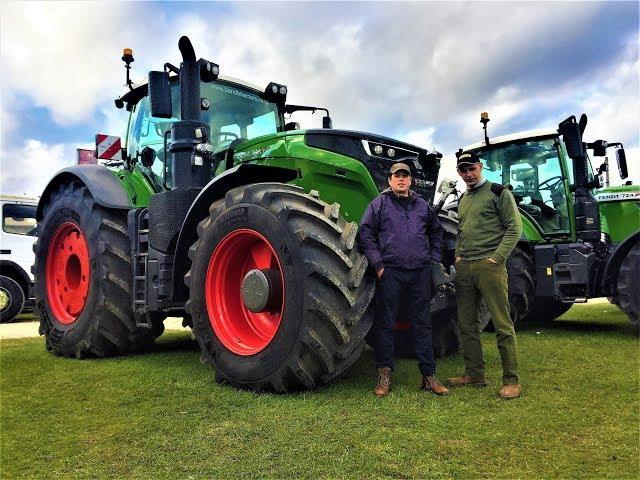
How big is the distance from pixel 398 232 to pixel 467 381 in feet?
4.14

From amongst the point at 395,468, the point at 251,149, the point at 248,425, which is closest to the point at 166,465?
the point at 248,425

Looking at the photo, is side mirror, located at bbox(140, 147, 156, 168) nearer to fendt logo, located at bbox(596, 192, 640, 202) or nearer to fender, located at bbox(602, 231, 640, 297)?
fender, located at bbox(602, 231, 640, 297)

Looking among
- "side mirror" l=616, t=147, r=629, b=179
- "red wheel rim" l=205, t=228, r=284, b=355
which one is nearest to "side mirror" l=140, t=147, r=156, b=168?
"red wheel rim" l=205, t=228, r=284, b=355

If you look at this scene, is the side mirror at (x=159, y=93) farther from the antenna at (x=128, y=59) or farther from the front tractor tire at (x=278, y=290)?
the antenna at (x=128, y=59)

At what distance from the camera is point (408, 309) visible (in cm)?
423

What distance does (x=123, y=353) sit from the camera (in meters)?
5.90

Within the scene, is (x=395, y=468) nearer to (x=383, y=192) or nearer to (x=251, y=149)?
(x=383, y=192)

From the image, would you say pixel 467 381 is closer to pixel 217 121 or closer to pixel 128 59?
pixel 217 121

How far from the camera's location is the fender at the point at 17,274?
1126 centimetres

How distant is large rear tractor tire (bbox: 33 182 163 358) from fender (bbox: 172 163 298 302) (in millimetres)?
855

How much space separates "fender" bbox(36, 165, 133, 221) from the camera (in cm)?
589

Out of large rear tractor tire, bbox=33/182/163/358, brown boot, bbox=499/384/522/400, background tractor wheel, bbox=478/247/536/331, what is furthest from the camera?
background tractor wheel, bbox=478/247/536/331

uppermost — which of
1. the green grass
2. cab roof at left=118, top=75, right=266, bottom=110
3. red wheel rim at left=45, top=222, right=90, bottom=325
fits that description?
cab roof at left=118, top=75, right=266, bottom=110

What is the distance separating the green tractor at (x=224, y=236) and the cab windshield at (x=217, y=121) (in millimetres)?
15
